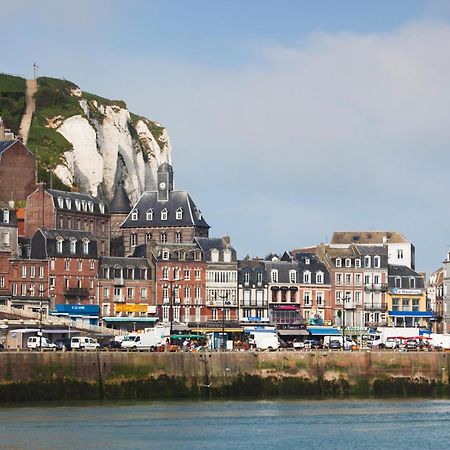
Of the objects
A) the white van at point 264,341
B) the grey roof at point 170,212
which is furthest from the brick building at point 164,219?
the white van at point 264,341

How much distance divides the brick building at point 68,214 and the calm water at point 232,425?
55353 millimetres

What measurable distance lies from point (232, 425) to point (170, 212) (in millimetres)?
72104

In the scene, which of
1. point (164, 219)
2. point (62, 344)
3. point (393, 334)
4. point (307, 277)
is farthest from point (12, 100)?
point (62, 344)

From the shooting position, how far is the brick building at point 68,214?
504ft

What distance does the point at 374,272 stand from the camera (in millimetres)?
158625

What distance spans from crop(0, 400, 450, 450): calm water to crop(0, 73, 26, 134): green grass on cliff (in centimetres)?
8876

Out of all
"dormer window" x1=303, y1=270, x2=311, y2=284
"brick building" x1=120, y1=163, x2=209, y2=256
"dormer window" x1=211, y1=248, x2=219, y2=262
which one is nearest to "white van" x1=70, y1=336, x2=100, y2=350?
"dormer window" x1=211, y1=248, x2=219, y2=262

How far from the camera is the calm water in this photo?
83500mm

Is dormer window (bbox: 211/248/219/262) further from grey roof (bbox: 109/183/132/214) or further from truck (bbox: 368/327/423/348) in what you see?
grey roof (bbox: 109/183/132/214)

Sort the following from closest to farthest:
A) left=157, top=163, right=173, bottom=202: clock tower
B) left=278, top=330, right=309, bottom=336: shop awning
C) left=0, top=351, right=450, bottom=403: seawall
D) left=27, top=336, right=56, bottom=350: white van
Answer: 1. left=0, top=351, right=450, bottom=403: seawall
2. left=27, top=336, right=56, bottom=350: white van
3. left=278, top=330, right=309, bottom=336: shop awning
4. left=157, top=163, right=173, bottom=202: clock tower

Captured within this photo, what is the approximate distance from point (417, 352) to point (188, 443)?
30.6 metres

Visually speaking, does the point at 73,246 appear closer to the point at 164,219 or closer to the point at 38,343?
the point at 164,219

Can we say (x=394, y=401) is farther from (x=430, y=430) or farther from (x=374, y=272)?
(x=374, y=272)

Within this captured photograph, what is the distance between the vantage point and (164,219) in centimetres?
16038
